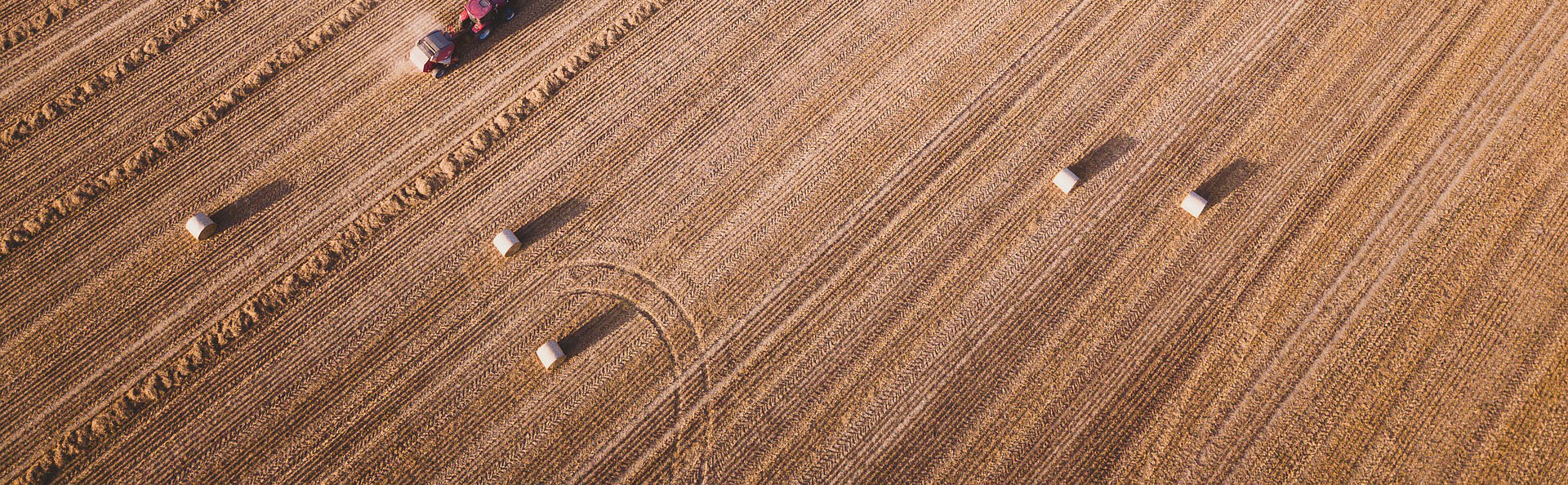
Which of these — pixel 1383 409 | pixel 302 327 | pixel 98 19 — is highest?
pixel 98 19

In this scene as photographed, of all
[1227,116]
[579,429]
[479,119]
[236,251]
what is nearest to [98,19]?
[236,251]

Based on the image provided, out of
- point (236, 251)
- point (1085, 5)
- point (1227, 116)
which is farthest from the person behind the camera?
point (1085, 5)

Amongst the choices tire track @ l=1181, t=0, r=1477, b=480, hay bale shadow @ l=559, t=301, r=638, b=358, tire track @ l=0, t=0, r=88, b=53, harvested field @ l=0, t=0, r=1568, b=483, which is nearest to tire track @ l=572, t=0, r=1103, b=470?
harvested field @ l=0, t=0, r=1568, b=483

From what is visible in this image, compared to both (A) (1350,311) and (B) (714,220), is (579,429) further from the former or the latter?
(A) (1350,311)

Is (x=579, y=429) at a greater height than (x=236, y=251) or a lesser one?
lesser

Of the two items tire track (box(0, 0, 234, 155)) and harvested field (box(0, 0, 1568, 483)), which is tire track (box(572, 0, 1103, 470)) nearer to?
harvested field (box(0, 0, 1568, 483))

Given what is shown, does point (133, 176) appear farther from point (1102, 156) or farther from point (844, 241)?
point (1102, 156)

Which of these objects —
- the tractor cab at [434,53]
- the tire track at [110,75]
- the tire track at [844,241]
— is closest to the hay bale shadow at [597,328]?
the tire track at [844,241]
